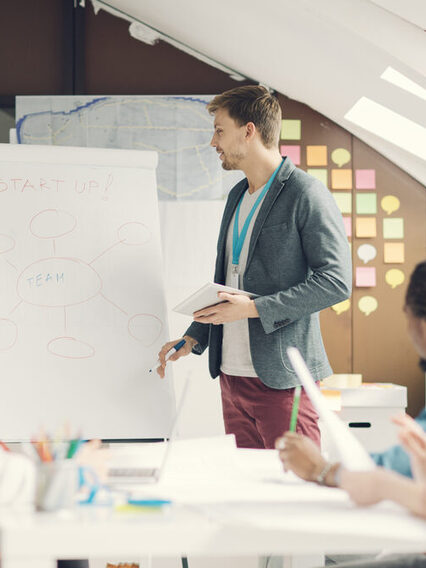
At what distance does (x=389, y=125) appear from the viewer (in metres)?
2.94

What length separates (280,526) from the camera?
0.79 m

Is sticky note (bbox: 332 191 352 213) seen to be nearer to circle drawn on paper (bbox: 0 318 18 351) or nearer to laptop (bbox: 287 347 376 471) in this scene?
circle drawn on paper (bbox: 0 318 18 351)

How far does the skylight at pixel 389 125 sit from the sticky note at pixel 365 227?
0.46 metres

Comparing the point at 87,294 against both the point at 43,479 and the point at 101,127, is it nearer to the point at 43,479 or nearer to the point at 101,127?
the point at 43,479

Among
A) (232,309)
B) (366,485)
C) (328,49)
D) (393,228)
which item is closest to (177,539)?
(366,485)

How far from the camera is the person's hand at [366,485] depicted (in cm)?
84

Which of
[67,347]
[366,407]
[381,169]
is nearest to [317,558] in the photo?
[67,347]

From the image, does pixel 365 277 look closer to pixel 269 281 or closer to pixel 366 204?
pixel 366 204

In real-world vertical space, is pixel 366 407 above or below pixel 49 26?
below

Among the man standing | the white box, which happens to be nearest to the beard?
the man standing

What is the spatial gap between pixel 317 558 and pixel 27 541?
111cm

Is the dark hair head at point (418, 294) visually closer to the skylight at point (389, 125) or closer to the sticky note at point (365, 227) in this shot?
the skylight at point (389, 125)

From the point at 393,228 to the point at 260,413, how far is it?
78.8 inches

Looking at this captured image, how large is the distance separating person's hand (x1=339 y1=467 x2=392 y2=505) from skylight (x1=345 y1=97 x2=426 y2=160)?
2.14m
